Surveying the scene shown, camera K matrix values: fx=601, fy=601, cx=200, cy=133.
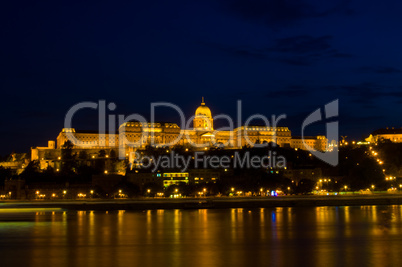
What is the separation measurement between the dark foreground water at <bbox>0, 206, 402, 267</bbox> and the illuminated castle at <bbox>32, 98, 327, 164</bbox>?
60.0m

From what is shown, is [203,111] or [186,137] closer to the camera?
[186,137]

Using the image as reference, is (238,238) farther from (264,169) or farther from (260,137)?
(260,137)

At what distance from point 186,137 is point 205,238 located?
8174 cm

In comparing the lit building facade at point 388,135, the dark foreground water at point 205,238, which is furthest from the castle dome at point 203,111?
the dark foreground water at point 205,238

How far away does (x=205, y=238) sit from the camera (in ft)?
90.1

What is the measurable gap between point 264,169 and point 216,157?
10576mm

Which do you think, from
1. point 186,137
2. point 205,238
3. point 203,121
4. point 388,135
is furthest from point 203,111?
point 205,238

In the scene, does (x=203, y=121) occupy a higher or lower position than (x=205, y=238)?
higher

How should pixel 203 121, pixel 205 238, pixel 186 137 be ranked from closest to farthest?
pixel 205 238
pixel 186 137
pixel 203 121

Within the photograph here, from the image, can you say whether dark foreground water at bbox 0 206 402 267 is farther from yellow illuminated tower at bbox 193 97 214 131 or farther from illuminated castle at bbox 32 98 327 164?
yellow illuminated tower at bbox 193 97 214 131

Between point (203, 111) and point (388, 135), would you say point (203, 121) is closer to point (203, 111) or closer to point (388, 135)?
point (203, 111)

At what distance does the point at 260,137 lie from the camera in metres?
114

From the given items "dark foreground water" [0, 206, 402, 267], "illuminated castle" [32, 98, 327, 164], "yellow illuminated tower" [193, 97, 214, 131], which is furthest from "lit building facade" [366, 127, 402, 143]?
"dark foreground water" [0, 206, 402, 267]

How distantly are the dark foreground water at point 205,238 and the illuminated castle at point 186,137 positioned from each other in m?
60.0
